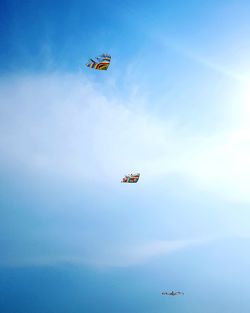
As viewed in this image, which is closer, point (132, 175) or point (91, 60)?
point (91, 60)

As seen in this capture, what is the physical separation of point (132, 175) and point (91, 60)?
3182 centimetres

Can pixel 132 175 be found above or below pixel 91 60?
below

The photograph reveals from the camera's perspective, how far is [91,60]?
7288 cm

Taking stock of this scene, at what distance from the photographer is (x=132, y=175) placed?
87.9m
